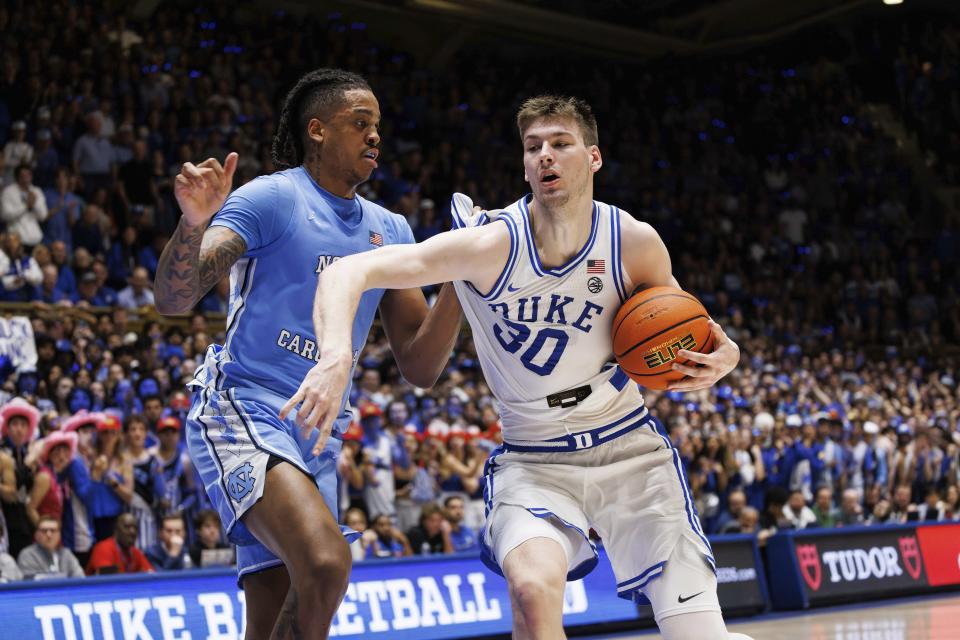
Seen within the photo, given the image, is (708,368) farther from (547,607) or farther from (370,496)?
(370,496)

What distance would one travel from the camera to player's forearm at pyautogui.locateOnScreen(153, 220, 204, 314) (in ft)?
12.3

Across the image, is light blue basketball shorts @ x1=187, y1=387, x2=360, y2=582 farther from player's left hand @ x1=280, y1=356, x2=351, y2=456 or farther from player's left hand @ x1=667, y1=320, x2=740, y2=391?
player's left hand @ x1=667, y1=320, x2=740, y2=391

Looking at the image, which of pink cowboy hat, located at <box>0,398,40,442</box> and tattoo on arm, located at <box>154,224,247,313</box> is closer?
tattoo on arm, located at <box>154,224,247,313</box>

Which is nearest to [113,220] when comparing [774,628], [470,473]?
[470,473]

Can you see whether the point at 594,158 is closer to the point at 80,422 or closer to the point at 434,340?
the point at 434,340

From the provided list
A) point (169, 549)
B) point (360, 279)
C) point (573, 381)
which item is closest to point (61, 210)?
point (169, 549)

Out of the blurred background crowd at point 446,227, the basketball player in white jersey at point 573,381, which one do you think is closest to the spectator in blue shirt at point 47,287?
the blurred background crowd at point 446,227

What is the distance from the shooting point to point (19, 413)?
881cm

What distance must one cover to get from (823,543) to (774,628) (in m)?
2.17

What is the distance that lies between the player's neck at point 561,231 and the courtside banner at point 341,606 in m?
4.45

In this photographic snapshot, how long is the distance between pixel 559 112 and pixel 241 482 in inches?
65.4

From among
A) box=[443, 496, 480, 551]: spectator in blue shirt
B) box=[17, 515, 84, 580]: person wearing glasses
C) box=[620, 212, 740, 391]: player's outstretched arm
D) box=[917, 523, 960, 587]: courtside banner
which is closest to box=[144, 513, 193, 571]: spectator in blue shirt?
box=[17, 515, 84, 580]: person wearing glasses

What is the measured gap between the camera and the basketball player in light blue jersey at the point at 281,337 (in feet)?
11.5

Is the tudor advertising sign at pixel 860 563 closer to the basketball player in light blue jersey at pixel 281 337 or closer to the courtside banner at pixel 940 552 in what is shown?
the courtside banner at pixel 940 552
